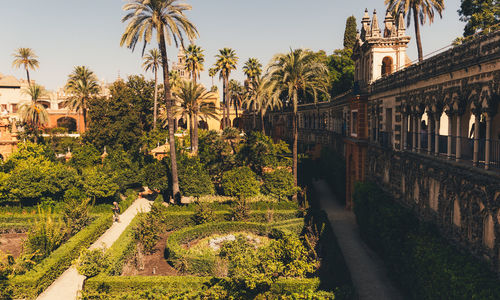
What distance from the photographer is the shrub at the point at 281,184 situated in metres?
32.4

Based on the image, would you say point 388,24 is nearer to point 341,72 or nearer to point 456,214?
point 456,214

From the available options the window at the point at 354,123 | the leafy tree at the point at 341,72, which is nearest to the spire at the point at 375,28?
the window at the point at 354,123

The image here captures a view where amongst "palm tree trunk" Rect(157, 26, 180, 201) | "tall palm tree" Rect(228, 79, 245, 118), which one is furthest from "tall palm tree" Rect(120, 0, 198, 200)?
"tall palm tree" Rect(228, 79, 245, 118)

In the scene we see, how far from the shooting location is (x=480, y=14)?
106 ft

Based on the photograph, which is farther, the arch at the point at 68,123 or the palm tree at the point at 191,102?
the arch at the point at 68,123

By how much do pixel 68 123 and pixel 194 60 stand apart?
44201mm

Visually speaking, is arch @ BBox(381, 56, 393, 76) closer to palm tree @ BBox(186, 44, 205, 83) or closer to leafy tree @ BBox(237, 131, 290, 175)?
leafy tree @ BBox(237, 131, 290, 175)

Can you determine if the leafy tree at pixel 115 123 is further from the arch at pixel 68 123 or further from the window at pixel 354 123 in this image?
the arch at pixel 68 123

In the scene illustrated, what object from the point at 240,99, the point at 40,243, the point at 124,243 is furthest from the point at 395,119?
the point at 240,99

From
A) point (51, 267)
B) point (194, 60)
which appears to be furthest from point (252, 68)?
point (51, 267)

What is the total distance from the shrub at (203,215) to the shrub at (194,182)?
5456mm

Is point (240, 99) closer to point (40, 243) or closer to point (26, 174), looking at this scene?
point (26, 174)

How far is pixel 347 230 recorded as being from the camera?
27953mm

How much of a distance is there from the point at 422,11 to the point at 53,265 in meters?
38.9
